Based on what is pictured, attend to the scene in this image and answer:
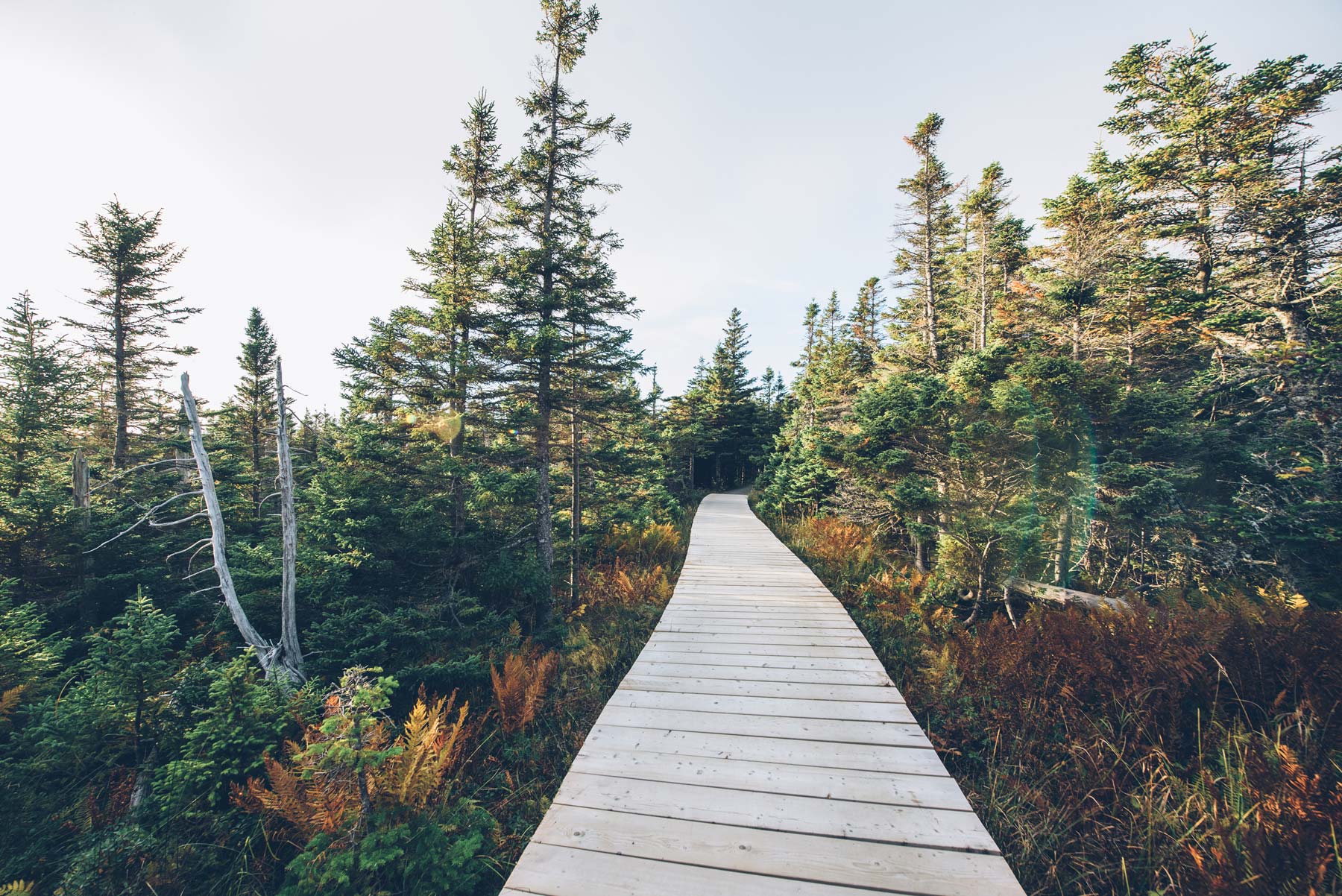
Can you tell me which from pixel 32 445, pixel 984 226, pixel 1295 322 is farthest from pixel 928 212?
pixel 32 445

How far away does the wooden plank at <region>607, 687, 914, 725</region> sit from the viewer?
3.84 meters

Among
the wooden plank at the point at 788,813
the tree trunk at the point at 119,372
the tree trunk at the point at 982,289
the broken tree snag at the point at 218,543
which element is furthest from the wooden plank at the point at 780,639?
the tree trunk at the point at 119,372

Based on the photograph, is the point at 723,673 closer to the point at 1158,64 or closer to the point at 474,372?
the point at 474,372

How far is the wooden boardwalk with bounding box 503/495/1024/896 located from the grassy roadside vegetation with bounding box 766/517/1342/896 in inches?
30.1

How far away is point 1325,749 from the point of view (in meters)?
3.28

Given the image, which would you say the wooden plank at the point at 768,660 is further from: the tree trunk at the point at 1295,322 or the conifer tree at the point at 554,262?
the tree trunk at the point at 1295,322

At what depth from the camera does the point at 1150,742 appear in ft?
12.4

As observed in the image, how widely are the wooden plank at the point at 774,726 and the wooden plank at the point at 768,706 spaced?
0.18 feet

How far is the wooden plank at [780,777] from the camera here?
2.90 m

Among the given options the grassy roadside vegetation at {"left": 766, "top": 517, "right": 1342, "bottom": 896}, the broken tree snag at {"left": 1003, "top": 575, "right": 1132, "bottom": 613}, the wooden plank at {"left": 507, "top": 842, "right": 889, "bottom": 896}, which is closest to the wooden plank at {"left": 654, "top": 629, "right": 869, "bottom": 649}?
the grassy roadside vegetation at {"left": 766, "top": 517, "right": 1342, "bottom": 896}

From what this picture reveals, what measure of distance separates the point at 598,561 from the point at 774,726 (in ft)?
28.4

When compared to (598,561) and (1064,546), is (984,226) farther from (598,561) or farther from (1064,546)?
(598,561)

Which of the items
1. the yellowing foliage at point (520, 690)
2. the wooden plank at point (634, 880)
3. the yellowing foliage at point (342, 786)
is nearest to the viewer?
the wooden plank at point (634, 880)

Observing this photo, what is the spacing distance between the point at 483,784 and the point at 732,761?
273 cm
